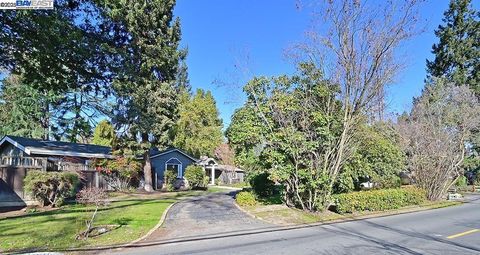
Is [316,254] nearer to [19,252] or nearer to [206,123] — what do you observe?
[19,252]

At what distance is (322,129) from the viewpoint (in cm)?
1517

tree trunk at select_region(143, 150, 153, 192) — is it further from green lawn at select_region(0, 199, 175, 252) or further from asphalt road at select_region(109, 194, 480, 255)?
asphalt road at select_region(109, 194, 480, 255)

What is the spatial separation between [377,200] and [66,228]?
14.0 m

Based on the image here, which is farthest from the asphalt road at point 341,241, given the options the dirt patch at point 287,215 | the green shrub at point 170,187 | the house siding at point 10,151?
the house siding at point 10,151

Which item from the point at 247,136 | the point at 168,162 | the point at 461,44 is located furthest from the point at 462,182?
the point at 247,136

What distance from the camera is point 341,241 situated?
9828 mm

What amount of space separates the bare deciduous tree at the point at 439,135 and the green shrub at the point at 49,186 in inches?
814

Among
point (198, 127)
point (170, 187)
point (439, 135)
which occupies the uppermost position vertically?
point (198, 127)

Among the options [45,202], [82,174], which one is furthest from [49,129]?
[45,202]

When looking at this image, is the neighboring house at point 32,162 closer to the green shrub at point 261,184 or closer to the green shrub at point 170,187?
the green shrub at point 170,187

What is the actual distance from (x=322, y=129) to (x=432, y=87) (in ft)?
55.1

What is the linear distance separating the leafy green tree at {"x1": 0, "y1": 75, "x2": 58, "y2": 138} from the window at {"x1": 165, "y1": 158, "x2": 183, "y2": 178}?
42.9ft

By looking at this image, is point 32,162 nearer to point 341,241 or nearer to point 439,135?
point 341,241

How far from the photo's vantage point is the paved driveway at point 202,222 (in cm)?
1088
